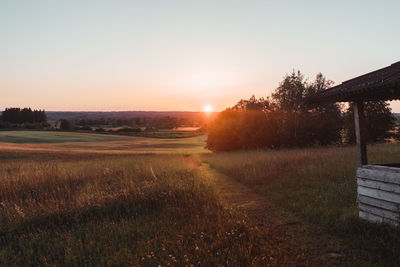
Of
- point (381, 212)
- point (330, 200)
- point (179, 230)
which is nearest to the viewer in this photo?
point (179, 230)

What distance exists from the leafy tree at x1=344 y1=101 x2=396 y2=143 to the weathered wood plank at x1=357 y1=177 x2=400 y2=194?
102 ft

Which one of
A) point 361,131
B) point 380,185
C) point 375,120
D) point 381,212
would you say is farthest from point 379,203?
point 375,120

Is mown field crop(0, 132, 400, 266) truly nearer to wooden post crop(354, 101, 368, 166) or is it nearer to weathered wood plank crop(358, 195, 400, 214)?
weathered wood plank crop(358, 195, 400, 214)

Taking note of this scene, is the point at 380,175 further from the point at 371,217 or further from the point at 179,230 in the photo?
the point at 179,230

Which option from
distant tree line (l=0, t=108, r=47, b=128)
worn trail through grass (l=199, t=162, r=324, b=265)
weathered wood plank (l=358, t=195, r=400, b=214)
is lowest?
worn trail through grass (l=199, t=162, r=324, b=265)

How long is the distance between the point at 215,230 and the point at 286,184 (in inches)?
254

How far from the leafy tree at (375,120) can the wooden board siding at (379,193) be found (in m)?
31.0

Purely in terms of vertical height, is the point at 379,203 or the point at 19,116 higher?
the point at 19,116

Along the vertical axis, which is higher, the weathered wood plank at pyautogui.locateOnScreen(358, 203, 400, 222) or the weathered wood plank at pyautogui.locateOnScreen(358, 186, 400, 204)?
the weathered wood plank at pyautogui.locateOnScreen(358, 186, 400, 204)

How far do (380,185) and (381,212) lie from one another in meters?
0.65

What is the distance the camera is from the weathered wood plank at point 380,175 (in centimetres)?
616

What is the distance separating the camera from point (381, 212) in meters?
6.54

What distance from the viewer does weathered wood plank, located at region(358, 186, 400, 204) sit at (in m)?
6.18

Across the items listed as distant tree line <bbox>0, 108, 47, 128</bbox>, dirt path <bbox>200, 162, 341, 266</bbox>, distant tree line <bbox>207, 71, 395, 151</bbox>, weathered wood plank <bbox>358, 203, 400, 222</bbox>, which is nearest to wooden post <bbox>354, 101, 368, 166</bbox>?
weathered wood plank <bbox>358, 203, 400, 222</bbox>
